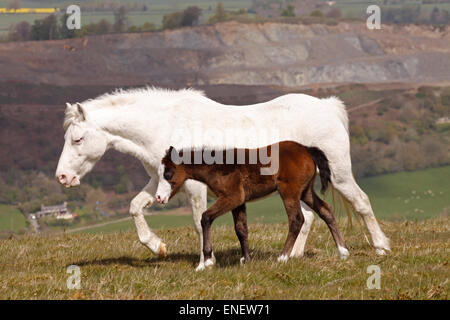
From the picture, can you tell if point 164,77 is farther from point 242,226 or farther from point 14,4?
point 242,226

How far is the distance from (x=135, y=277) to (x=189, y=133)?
2399 millimetres

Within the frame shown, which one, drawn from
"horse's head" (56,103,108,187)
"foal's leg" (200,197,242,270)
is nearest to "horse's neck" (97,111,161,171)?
"horse's head" (56,103,108,187)

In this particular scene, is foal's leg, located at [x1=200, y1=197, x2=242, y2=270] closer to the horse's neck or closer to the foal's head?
the foal's head

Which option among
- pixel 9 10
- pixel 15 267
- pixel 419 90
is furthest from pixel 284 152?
pixel 9 10

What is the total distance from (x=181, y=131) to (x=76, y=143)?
1.47 metres

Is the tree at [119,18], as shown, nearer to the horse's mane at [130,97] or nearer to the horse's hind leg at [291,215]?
the horse's mane at [130,97]

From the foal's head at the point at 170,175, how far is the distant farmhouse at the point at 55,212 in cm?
10193

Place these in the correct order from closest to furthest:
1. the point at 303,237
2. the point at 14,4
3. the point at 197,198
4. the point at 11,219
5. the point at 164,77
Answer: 1. the point at 197,198
2. the point at 303,237
3. the point at 11,219
4. the point at 14,4
5. the point at 164,77

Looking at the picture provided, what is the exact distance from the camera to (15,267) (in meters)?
9.77

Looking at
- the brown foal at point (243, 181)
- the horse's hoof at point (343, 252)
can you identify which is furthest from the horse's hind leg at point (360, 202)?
the brown foal at point (243, 181)

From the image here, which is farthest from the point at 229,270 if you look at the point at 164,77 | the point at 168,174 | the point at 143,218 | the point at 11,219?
the point at 164,77

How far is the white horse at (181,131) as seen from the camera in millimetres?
9539

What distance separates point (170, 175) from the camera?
339 inches

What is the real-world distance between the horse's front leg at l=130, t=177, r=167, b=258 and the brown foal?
96 centimetres
